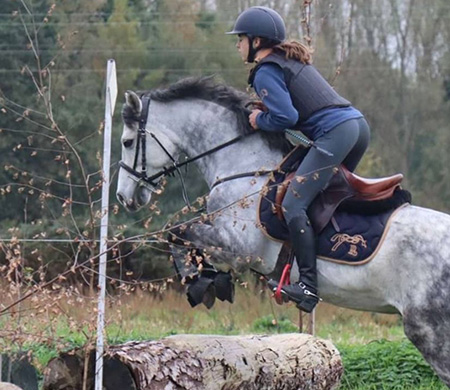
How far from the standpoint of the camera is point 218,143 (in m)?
6.80

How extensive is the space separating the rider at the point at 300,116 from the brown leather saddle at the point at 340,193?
69 millimetres

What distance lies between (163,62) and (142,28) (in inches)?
38.2

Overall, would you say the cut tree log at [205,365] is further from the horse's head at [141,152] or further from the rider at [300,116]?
the horse's head at [141,152]

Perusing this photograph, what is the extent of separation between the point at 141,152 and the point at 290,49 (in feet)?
3.92

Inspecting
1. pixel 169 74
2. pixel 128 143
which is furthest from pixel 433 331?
pixel 169 74

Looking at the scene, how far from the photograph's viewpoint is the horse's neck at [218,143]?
262 inches

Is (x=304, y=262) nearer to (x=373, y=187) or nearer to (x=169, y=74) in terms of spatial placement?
(x=373, y=187)

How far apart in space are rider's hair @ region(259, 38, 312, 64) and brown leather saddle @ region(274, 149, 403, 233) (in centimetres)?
72

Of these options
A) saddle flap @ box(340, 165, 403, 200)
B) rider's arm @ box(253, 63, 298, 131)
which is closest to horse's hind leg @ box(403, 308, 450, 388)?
saddle flap @ box(340, 165, 403, 200)

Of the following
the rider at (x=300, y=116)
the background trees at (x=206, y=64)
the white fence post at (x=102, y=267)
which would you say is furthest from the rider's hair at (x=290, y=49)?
the background trees at (x=206, y=64)

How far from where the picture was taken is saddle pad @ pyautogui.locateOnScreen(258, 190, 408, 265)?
243 inches

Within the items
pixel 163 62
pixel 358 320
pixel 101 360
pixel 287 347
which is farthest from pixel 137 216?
pixel 101 360

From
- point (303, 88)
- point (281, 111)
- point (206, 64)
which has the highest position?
point (303, 88)

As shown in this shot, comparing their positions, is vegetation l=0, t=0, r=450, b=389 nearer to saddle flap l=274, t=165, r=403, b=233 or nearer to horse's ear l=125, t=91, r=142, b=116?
horse's ear l=125, t=91, r=142, b=116
